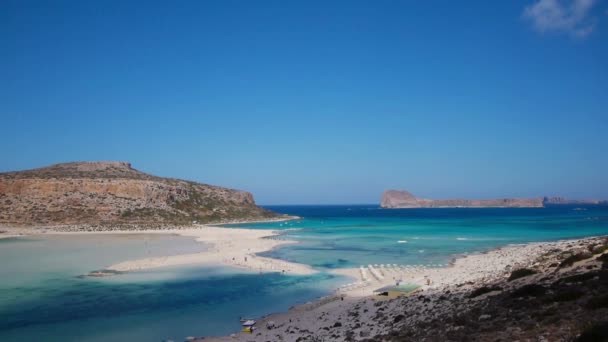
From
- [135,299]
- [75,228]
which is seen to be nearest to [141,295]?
[135,299]

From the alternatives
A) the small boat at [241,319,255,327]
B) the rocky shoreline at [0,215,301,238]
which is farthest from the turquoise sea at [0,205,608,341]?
the rocky shoreline at [0,215,301,238]

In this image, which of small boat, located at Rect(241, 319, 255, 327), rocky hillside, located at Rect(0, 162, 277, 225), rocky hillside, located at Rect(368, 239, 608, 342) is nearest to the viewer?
rocky hillside, located at Rect(368, 239, 608, 342)

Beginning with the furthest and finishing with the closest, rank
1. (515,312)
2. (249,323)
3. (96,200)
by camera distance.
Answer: (96,200), (249,323), (515,312)

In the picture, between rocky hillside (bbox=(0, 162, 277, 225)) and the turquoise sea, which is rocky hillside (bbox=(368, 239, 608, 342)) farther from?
rocky hillside (bbox=(0, 162, 277, 225))

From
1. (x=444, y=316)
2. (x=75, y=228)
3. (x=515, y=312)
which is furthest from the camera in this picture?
(x=75, y=228)

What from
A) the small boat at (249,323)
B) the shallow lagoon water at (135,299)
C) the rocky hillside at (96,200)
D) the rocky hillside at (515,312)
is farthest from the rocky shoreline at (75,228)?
the rocky hillside at (515,312)

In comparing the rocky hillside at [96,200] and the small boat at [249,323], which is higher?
the rocky hillside at [96,200]

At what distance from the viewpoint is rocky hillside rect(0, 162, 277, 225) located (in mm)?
87062

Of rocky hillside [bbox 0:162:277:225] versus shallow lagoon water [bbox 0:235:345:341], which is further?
rocky hillside [bbox 0:162:277:225]

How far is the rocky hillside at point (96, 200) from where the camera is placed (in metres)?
87.1

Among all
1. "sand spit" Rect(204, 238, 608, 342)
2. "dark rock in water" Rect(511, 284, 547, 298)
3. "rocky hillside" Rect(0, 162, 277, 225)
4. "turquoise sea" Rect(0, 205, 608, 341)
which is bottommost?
"turquoise sea" Rect(0, 205, 608, 341)

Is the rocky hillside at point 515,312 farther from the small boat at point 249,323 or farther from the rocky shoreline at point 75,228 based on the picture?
the rocky shoreline at point 75,228

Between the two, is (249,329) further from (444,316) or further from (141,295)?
(141,295)

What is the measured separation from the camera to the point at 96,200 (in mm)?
95500
